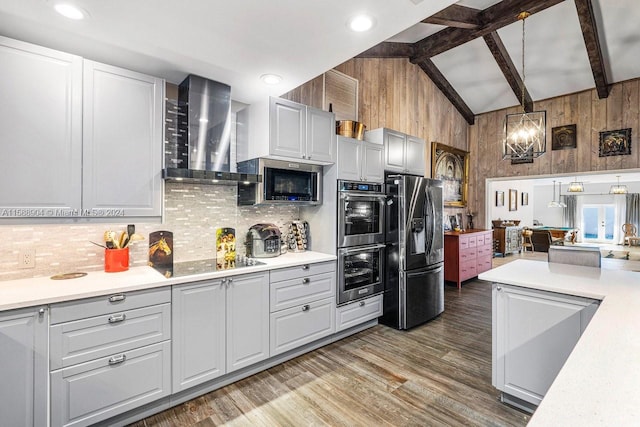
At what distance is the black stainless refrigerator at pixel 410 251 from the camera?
3.36 metres

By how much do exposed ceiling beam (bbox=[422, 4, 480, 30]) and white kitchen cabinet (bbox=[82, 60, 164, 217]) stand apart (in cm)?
344

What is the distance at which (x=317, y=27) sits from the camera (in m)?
1.82

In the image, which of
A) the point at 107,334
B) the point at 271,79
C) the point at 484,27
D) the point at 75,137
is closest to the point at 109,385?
the point at 107,334

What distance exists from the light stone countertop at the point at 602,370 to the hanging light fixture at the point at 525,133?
175cm

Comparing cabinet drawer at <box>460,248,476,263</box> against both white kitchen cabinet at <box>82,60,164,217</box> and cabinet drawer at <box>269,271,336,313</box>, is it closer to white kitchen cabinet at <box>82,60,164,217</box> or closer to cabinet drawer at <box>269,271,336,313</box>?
cabinet drawer at <box>269,271,336,313</box>

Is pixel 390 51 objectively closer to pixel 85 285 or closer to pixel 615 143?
pixel 615 143

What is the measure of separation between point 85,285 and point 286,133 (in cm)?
186

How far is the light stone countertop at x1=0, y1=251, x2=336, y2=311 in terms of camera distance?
5.23 feet

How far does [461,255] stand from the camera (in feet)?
17.0

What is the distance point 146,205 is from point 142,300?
0.70 metres

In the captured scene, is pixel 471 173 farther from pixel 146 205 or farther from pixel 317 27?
pixel 146 205

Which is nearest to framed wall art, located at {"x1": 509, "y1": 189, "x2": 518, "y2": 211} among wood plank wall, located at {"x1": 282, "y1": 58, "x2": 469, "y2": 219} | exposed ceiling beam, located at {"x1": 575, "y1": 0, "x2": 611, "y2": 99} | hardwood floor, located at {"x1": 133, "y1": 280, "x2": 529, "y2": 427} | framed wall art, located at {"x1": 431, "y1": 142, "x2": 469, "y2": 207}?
framed wall art, located at {"x1": 431, "y1": 142, "x2": 469, "y2": 207}

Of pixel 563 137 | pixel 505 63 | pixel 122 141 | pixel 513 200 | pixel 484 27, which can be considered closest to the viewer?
pixel 122 141

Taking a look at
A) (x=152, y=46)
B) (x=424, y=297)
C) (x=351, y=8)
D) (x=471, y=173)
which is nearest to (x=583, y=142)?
(x=471, y=173)
